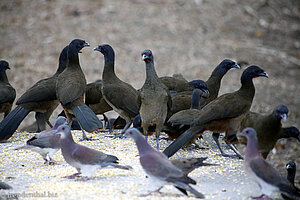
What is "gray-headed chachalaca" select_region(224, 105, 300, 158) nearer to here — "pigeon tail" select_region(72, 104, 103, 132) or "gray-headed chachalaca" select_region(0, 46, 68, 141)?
"pigeon tail" select_region(72, 104, 103, 132)

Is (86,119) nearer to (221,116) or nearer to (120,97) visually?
(120,97)

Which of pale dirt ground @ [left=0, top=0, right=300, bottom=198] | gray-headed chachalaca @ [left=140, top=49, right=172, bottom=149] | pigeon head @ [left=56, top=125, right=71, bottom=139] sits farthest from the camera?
pale dirt ground @ [left=0, top=0, right=300, bottom=198]

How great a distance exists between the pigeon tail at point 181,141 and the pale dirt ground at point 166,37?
5.13m

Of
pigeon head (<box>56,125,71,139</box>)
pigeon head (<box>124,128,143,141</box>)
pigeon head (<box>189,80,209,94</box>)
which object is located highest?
pigeon head (<box>189,80,209,94</box>)

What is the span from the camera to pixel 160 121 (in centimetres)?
608

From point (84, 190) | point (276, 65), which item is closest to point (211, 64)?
point (276, 65)

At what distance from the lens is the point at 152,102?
242 inches

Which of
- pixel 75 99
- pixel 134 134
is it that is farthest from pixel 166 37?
pixel 134 134

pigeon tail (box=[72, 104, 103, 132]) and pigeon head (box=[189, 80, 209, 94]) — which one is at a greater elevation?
pigeon head (box=[189, 80, 209, 94])

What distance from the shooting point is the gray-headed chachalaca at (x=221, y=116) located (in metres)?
5.73

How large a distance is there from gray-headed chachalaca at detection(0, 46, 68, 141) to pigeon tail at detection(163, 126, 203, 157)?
218cm

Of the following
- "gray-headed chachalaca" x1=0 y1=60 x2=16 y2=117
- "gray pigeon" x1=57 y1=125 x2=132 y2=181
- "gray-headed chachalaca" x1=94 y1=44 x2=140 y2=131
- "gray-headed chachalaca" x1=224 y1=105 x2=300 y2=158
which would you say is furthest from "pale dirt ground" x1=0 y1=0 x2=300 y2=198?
"gray pigeon" x1=57 y1=125 x2=132 y2=181

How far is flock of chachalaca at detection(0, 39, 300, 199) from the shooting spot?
4418 mm

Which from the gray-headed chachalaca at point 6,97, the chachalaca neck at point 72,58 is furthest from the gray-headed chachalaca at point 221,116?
the gray-headed chachalaca at point 6,97
